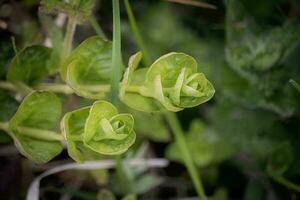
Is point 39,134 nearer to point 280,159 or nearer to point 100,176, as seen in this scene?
point 100,176

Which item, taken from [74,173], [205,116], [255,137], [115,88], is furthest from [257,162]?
[115,88]

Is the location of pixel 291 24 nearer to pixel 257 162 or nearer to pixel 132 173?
pixel 257 162

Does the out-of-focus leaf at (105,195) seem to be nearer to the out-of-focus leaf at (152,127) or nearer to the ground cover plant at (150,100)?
the ground cover plant at (150,100)

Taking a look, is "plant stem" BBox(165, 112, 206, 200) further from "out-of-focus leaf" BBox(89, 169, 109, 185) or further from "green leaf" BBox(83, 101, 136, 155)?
"green leaf" BBox(83, 101, 136, 155)

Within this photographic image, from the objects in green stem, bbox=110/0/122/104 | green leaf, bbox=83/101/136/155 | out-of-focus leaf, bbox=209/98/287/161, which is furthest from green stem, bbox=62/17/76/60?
out-of-focus leaf, bbox=209/98/287/161

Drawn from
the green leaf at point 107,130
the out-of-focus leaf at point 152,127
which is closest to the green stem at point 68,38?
the green leaf at point 107,130

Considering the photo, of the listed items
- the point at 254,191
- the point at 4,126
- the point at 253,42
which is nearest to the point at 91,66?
the point at 4,126

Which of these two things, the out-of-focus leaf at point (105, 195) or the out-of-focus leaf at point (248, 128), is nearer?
the out-of-focus leaf at point (105, 195)
